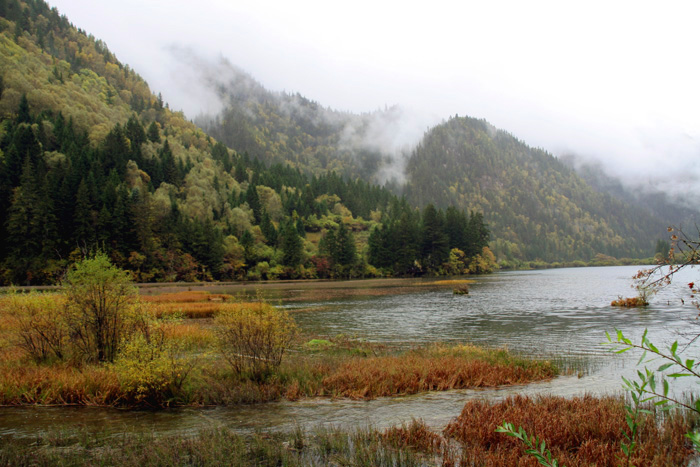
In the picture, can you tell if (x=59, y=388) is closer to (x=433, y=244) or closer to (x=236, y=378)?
(x=236, y=378)

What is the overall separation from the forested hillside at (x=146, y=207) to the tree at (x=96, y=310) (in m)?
77.1

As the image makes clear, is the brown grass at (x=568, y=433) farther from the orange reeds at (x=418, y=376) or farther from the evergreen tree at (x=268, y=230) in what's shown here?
the evergreen tree at (x=268, y=230)

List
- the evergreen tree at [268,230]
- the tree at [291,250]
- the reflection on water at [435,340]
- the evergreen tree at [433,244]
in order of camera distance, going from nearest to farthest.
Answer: the reflection on water at [435,340]
the tree at [291,250]
the evergreen tree at [268,230]
the evergreen tree at [433,244]

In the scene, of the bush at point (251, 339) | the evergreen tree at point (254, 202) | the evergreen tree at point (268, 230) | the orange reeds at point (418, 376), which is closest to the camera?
the orange reeds at point (418, 376)

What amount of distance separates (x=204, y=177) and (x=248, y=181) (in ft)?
108

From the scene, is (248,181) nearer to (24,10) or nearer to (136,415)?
(24,10)

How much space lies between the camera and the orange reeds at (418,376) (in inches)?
589

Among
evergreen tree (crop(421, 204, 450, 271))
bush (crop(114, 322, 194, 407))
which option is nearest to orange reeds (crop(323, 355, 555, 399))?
bush (crop(114, 322, 194, 407))

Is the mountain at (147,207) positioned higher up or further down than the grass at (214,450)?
higher up

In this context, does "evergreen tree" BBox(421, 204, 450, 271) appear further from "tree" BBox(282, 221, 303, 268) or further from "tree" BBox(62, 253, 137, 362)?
"tree" BBox(62, 253, 137, 362)

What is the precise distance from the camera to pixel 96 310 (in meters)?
18.0

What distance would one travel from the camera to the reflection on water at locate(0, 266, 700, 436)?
1209cm

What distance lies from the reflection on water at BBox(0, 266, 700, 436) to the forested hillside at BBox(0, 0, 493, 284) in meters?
70.4

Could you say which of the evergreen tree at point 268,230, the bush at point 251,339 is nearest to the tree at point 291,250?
the evergreen tree at point 268,230
